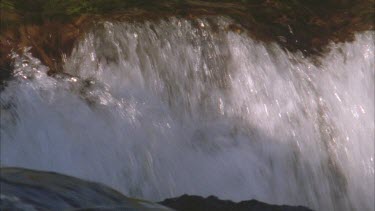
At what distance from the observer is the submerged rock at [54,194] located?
4148mm

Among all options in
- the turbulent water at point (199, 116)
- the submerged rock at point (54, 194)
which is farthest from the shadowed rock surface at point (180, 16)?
the submerged rock at point (54, 194)

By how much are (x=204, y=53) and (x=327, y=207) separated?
3.63ft

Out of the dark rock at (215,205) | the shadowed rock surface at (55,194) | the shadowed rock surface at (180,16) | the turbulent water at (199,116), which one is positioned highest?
the shadowed rock surface at (180,16)

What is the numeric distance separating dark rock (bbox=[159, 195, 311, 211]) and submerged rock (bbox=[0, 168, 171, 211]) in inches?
52.0

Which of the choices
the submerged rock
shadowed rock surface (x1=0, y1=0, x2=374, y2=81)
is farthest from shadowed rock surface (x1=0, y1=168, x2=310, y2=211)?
shadowed rock surface (x1=0, y1=0, x2=374, y2=81)

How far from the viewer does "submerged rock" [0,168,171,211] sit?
415 centimetres

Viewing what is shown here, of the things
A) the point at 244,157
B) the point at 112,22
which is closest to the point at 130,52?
the point at 112,22

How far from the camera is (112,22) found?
6.43 meters

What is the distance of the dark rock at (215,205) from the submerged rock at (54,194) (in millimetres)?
1321

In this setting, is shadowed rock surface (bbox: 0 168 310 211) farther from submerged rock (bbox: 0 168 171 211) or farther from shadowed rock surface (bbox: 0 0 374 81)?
shadowed rock surface (bbox: 0 0 374 81)

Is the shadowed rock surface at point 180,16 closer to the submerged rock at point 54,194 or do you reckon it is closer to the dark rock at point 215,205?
the dark rock at point 215,205

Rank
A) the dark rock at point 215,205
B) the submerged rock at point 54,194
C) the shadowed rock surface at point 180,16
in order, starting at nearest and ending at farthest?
the submerged rock at point 54,194 → the dark rock at point 215,205 → the shadowed rock surface at point 180,16

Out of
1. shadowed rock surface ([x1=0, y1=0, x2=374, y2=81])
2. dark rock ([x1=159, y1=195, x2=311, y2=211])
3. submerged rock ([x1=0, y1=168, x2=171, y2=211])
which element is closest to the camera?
submerged rock ([x1=0, y1=168, x2=171, y2=211])

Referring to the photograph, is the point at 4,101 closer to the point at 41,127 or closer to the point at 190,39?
the point at 41,127
